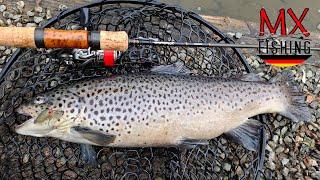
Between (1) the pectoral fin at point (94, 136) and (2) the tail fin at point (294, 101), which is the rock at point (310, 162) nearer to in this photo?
(2) the tail fin at point (294, 101)

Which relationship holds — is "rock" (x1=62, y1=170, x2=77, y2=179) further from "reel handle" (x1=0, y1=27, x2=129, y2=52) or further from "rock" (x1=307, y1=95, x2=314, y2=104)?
"rock" (x1=307, y1=95, x2=314, y2=104)

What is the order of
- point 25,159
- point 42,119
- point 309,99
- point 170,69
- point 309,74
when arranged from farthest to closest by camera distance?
point 309,74
point 309,99
point 25,159
point 170,69
point 42,119

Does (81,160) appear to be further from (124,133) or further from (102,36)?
(102,36)

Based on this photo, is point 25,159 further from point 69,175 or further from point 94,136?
point 94,136

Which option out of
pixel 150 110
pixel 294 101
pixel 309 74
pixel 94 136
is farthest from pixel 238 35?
pixel 94 136

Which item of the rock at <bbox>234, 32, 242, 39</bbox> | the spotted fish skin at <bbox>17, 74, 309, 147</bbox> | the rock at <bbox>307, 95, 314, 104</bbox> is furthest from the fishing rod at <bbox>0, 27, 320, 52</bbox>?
the rock at <bbox>307, 95, 314, 104</bbox>

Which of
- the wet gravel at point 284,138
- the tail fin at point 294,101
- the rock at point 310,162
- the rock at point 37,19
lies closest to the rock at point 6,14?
the wet gravel at point 284,138

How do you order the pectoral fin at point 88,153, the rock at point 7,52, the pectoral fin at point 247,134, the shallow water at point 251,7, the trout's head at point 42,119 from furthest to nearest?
the shallow water at point 251,7 < the rock at point 7,52 < the pectoral fin at point 247,134 < the pectoral fin at point 88,153 < the trout's head at point 42,119
